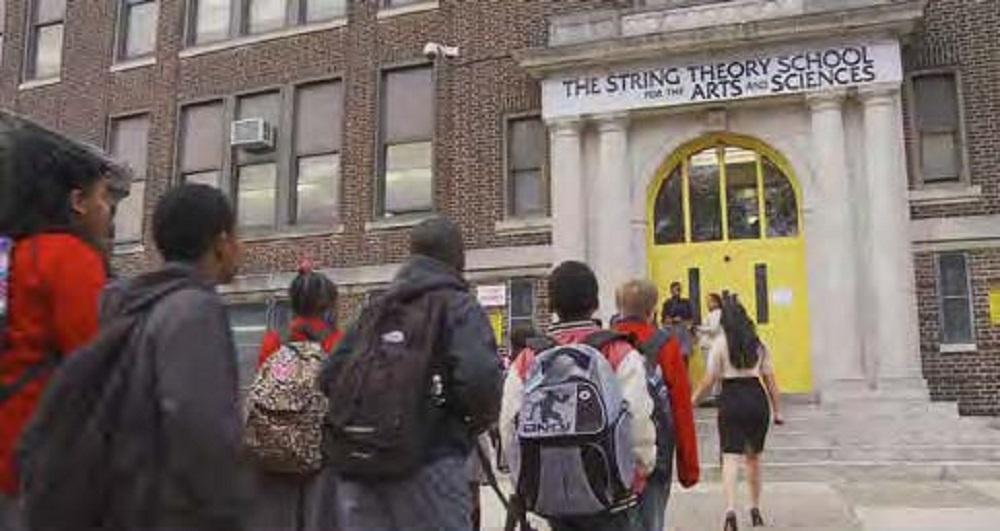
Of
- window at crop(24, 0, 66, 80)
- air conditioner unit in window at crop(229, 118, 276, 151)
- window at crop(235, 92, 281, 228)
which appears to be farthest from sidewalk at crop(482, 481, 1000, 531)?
window at crop(24, 0, 66, 80)

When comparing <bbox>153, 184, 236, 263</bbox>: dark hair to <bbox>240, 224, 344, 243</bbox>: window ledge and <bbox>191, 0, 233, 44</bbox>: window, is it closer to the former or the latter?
<bbox>240, 224, 344, 243</bbox>: window ledge

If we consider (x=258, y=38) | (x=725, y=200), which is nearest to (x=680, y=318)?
(x=725, y=200)

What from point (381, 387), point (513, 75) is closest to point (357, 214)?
point (513, 75)

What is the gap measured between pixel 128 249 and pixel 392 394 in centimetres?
1734

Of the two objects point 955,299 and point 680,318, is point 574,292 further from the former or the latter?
point 955,299

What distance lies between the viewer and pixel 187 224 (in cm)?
274

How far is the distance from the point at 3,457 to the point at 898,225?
12277 millimetres

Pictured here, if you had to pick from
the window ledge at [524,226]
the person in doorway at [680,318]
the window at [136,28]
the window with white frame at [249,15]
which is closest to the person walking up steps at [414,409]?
the person in doorway at [680,318]

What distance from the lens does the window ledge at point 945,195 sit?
44.3 ft

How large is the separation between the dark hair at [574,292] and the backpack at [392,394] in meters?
0.84

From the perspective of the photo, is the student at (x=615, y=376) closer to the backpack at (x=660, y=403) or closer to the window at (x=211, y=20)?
the backpack at (x=660, y=403)

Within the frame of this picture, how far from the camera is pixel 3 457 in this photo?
285 cm

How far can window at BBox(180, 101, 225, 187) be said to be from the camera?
63.1ft

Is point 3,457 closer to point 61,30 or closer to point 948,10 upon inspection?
point 948,10
